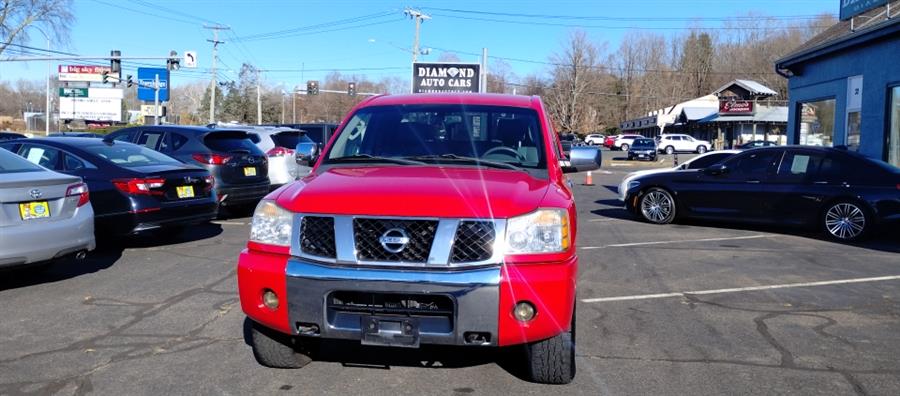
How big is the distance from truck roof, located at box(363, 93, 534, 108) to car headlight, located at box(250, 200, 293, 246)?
183 cm

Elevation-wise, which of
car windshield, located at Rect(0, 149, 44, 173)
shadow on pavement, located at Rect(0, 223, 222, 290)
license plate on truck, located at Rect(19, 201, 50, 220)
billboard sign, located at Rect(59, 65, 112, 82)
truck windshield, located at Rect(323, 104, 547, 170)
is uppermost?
billboard sign, located at Rect(59, 65, 112, 82)

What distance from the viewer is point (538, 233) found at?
3.87 metres

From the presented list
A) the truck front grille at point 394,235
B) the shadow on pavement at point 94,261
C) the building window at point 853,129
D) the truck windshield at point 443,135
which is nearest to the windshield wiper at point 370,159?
the truck windshield at point 443,135

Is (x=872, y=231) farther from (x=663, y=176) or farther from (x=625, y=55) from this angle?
(x=625, y=55)

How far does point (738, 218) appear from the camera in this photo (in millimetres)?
11289

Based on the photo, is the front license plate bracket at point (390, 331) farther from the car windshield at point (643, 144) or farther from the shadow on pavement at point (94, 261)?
the car windshield at point (643, 144)

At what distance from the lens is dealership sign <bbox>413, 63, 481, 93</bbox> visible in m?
22.9

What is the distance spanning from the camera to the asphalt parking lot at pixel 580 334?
4.30 meters

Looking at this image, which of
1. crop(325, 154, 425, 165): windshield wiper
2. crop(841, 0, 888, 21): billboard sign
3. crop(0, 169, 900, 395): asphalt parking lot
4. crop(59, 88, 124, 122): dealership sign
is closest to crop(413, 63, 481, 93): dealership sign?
crop(841, 0, 888, 21): billboard sign

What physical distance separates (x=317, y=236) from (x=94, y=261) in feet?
18.3

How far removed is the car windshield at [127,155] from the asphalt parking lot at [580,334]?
1.13 meters

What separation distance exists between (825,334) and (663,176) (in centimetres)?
688

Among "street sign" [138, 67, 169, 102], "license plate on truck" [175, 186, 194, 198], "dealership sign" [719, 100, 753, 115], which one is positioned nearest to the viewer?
"license plate on truck" [175, 186, 194, 198]

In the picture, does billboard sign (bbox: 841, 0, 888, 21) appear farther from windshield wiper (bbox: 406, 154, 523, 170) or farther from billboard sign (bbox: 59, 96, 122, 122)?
billboard sign (bbox: 59, 96, 122, 122)
